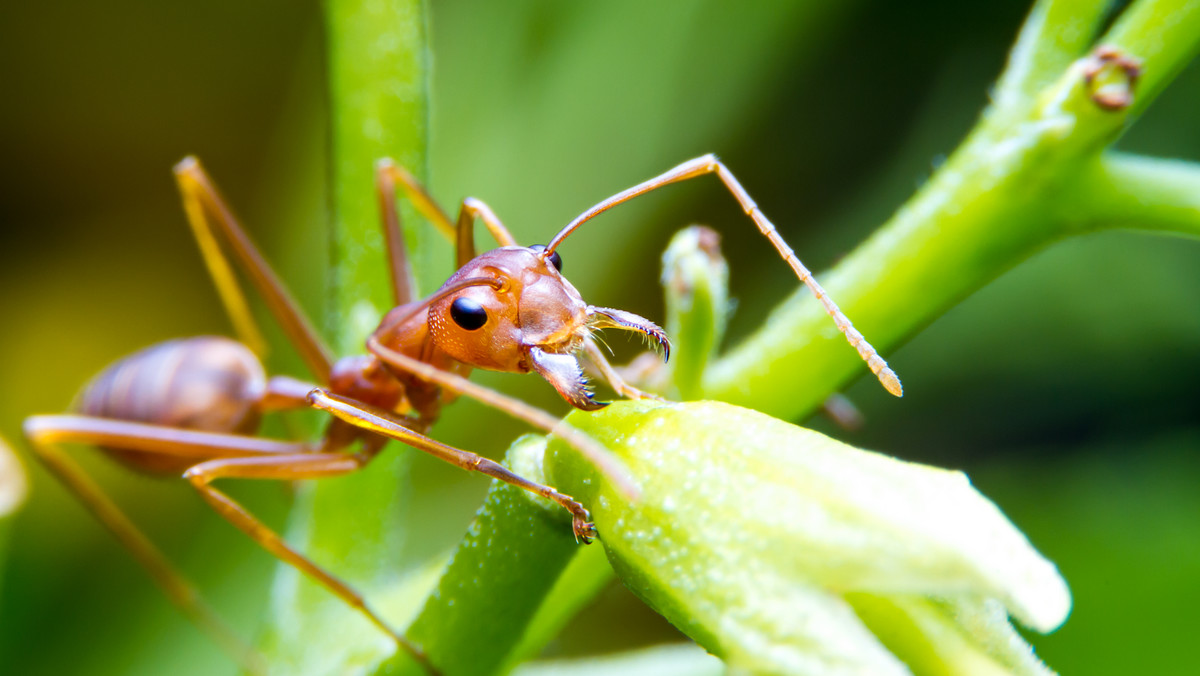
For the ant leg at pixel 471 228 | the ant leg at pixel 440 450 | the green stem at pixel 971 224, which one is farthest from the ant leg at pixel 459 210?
the green stem at pixel 971 224

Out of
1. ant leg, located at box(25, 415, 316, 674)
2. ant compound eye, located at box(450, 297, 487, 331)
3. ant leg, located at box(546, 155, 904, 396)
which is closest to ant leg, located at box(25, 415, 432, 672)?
ant leg, located at box(25, 415, 316, 674)

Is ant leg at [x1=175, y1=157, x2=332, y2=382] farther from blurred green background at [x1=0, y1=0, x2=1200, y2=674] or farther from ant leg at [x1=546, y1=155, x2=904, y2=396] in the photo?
ant leg at [x1=546, y1=155, x2=904, y2=396]

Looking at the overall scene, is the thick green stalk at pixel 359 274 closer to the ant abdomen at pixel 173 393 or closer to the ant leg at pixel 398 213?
the ant leg at pixel 398 213

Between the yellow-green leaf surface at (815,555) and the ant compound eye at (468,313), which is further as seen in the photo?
the ant compound eye at (468,313)

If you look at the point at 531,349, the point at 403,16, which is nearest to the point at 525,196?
the point at 403,16

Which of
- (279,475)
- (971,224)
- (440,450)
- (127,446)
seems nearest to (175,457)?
(127,446)

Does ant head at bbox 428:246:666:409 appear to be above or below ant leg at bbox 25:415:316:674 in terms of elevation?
above
